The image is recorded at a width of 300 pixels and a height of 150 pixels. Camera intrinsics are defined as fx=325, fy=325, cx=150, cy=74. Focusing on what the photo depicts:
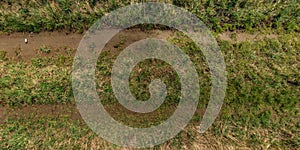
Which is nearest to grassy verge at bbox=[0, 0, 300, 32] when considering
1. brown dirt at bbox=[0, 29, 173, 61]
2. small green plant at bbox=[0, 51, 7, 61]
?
brown dirt at bbox=[0, 29, 173, 61]

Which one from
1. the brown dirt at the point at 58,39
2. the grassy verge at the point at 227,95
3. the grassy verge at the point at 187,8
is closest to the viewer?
the grassy verge at the point at 227,95

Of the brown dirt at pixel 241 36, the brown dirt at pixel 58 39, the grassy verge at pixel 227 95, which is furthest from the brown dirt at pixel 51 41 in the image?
the brown dirt at pixel 241 36

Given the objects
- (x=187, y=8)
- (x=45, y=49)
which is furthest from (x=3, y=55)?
(x=187, y=8)

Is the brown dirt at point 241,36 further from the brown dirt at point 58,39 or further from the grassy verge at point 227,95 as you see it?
the grassy verge at point 227,95

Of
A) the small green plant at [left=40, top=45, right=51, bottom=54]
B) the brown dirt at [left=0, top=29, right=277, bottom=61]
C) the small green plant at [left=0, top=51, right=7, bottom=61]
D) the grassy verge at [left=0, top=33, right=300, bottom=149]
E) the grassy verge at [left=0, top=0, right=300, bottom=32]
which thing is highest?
the grassy verge at [left=0, top=0, right=300, bottom=32]

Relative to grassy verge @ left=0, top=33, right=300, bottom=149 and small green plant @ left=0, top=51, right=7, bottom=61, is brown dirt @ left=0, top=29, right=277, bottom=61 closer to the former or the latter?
small green plant @ left=0, top=51, right=7, bottom=61

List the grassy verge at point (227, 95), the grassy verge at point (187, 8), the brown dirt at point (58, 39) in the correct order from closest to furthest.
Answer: the grassy verge at point (227, 95) < the grassy verge at point (187, 8) < the brown dirt at point (58, 39)
